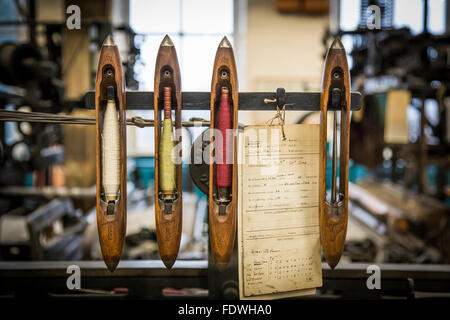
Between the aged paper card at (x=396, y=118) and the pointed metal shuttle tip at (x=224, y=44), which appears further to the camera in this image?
the aged paper card at (x=396, y=118)

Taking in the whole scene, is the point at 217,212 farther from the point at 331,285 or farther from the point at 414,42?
the point at 414,42

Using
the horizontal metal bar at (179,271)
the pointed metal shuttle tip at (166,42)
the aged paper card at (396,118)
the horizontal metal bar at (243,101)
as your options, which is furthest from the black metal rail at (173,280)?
the aged paper card at (396,118)

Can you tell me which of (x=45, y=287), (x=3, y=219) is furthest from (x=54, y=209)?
(x=45, y=287)

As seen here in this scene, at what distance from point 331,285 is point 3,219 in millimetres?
2065

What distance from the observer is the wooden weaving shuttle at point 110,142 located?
0.63 meters

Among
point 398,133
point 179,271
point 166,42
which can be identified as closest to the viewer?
point 166,42

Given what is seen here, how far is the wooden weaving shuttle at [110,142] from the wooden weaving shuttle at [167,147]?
0.07m

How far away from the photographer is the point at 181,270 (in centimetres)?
86

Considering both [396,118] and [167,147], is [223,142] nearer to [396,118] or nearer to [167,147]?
[167,147]

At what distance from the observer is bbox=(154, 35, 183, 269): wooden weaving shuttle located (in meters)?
0.63

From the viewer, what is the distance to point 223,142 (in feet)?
2.10

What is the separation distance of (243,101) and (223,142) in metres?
0.10

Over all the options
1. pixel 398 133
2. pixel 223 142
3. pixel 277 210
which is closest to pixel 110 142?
pixel 223 142

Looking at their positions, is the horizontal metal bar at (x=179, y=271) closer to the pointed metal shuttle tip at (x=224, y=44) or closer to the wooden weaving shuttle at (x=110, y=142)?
the wooden weaving shuttle at (x=110, y=142)
